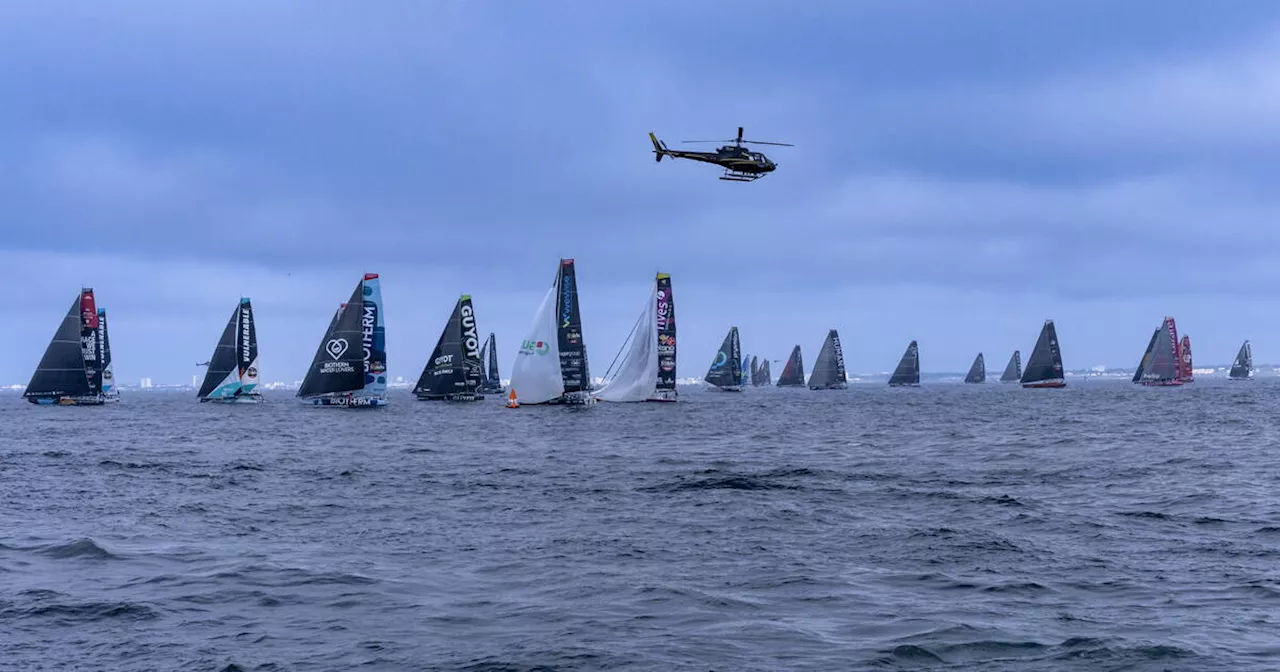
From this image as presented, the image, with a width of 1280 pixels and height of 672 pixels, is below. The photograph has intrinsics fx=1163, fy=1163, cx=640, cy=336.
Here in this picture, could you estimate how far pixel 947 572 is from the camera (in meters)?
15.5

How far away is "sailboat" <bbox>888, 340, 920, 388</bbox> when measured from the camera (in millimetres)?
179000

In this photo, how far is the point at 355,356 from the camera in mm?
76312

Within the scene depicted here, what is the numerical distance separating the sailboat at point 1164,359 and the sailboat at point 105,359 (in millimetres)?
114338

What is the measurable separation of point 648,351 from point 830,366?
91.9 m

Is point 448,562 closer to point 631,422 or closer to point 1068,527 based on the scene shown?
point 1068,527

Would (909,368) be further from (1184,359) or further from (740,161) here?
(740,161)

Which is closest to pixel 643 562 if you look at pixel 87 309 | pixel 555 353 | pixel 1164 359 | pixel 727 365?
pixel 555 353

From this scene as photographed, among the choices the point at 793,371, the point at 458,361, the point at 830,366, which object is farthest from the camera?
the point at 793,371

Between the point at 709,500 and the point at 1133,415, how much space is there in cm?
4990

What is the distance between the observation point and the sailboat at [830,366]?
6275 inches

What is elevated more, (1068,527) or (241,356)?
(241,356)

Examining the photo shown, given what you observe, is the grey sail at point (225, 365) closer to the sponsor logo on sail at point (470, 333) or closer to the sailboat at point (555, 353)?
Result: the sponsor logo on sail at point (470, 333)

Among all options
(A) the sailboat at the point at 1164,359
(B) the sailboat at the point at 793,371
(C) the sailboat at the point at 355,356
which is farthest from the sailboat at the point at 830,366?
(C) the sailboat at the point at 355,356

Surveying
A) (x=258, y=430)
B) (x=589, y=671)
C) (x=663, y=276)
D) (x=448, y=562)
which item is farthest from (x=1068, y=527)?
(x=663, y=276)
